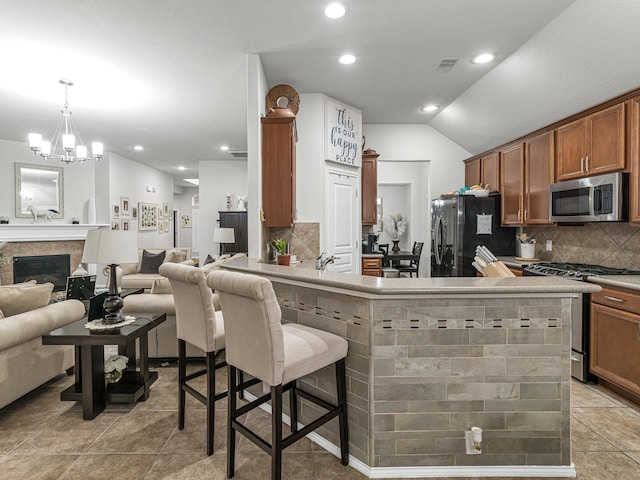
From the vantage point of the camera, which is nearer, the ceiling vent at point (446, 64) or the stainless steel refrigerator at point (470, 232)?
the ceiling vent at point (446, 64)

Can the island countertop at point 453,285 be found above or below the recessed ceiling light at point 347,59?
below

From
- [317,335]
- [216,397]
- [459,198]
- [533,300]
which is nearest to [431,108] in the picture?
[459,198]

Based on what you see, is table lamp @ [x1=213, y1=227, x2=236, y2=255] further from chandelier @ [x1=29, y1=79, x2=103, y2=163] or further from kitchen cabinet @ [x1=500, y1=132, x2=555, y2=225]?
kitchen cabinet @ [x1=500, y1=132, x2=555, y2=225]

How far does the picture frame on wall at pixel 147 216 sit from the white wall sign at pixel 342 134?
5.98m

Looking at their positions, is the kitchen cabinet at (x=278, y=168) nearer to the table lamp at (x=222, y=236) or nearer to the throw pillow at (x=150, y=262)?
the table lamp at (x=222, y=236)

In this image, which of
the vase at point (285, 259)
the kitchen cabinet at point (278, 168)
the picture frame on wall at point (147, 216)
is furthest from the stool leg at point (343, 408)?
the picture frame on wall at point (147, 216)

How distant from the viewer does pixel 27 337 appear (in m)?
2.46

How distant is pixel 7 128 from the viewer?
17.9 feet

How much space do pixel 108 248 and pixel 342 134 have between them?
9.88 ft

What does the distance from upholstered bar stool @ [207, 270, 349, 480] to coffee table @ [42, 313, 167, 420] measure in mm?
1062

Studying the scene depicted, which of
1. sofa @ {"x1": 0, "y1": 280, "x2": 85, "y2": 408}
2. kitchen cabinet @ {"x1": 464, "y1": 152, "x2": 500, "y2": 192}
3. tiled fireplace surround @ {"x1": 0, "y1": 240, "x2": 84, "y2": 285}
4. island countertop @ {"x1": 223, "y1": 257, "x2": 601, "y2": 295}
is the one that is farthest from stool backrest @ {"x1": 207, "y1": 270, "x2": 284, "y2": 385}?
tiled fireplace surround @ {"x1": 0, "y1": 240, "x2": 84, "y2": 285}

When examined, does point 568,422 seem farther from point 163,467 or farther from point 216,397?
point 163,467

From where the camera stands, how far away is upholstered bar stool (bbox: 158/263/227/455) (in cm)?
203

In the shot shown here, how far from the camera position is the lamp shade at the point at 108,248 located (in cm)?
250
